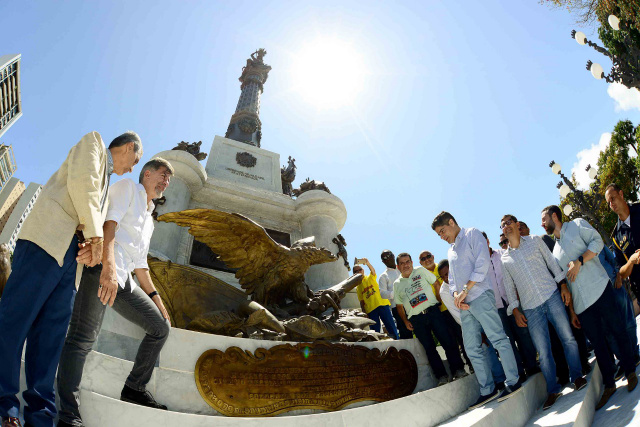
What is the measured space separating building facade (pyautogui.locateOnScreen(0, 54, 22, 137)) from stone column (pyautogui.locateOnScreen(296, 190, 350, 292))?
2229 inches

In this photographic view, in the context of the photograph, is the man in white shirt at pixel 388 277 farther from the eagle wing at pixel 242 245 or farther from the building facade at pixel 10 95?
the building facade at pixel 10 95

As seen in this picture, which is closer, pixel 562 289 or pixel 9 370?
pixel 9 370

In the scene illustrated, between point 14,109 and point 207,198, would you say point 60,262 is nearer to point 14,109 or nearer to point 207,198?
point 207,198

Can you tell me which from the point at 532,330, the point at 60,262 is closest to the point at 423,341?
the point at 532,330

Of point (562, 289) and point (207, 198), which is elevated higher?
point (207, 198)

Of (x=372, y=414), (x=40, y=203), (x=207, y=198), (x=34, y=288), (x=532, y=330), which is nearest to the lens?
(x=34, y=288)

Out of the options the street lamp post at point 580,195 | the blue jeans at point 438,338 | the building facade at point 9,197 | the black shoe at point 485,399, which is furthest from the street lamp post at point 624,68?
the building facade at point 9,197

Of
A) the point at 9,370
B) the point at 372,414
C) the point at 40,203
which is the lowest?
the point at 372,414

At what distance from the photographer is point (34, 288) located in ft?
5.90

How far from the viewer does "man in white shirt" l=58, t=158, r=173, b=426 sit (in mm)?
2027

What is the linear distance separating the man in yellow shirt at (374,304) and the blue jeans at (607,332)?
320 centimetres

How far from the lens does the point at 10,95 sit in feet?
178

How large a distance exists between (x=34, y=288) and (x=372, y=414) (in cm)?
233

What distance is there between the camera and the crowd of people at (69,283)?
175 centimetres
